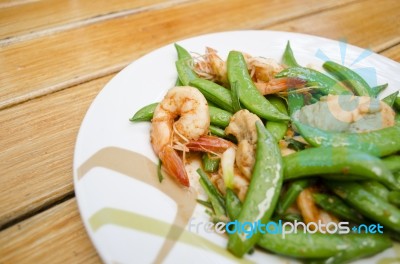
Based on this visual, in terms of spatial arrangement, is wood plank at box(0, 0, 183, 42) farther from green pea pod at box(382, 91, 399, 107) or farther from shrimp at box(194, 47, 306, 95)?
green pea pod at box(382, 91, 399, 107)

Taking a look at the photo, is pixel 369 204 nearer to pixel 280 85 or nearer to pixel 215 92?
pixel 280 85

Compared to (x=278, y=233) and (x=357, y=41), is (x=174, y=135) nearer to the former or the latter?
(x=278, y=233)

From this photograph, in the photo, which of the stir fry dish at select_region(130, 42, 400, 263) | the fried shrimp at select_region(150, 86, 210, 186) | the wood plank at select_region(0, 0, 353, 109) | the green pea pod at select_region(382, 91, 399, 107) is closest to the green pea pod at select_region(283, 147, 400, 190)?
the stir fry dish at select_region(130, 42, 400, 263)

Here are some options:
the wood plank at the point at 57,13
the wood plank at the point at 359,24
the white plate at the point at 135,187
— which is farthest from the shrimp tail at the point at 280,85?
the wood plank at the point at 57,13

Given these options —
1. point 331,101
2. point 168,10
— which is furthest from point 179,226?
point 168,10

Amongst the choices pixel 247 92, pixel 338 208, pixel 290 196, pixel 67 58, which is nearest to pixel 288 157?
pixel 290 196
